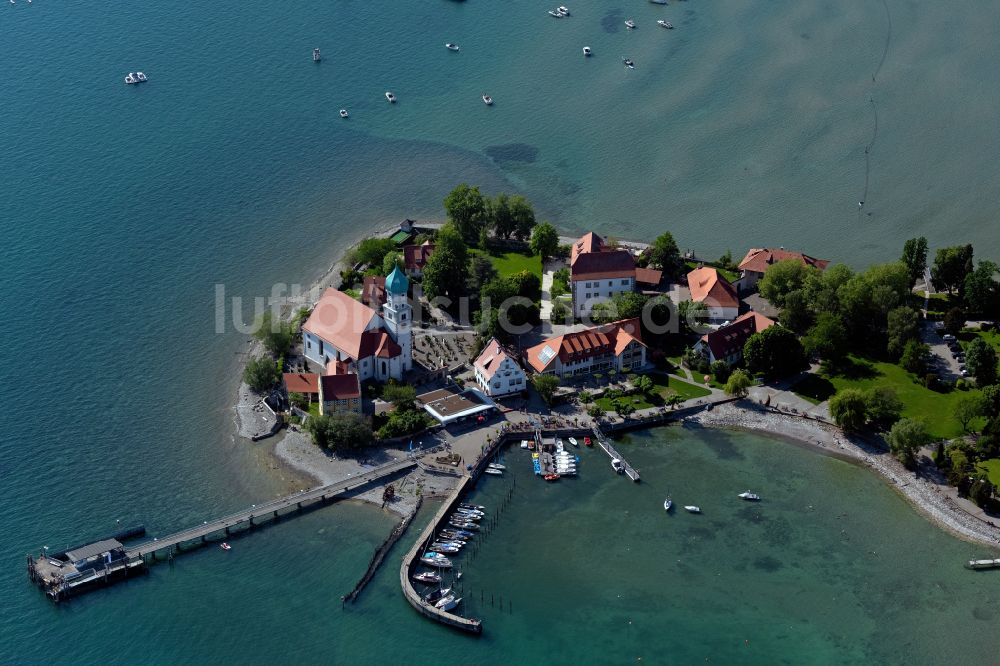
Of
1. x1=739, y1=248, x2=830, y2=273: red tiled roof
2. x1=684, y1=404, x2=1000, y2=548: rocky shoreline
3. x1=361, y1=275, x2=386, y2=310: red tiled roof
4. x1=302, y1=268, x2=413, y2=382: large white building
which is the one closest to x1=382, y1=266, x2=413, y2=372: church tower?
x1=302, y1=268, x2=413, y2=382: large white building

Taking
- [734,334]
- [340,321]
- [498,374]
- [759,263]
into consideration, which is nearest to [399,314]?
[340,321]

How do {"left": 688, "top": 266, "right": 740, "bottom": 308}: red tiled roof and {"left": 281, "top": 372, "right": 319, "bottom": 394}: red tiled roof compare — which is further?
{"left": 688, "top": 266, "right": 740, "bottom": 308}: red tiled roof

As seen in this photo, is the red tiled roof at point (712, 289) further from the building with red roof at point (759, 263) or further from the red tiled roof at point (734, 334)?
the building with red roof at point (759, 263)

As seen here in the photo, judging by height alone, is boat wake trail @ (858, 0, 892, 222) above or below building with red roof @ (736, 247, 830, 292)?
above

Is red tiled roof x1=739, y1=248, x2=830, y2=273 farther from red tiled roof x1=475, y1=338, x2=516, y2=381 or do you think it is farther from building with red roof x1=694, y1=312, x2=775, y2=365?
red tiled roof x1=475, y1=338, x2=516, y2=381

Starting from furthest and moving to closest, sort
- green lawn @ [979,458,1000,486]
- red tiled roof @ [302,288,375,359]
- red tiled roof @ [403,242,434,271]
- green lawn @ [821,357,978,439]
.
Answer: red tiled roof @ [403,242,434,271], red tiled roof @ [302,288,375,359], green lawn @ [821,357,978,439], green lawn @ [979,458,1000,486]

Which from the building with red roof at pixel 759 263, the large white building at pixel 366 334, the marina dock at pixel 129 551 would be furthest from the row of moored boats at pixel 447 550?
the building with red roof at pixel 759 263

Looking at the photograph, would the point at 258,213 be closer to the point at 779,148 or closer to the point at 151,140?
the point at 151,140
